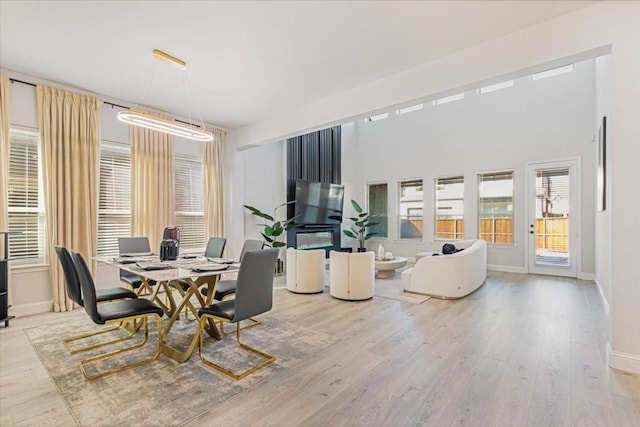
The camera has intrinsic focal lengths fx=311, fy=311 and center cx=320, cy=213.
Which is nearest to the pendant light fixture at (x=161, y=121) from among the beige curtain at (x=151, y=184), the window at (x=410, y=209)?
the beige curtain at (x=151, y=184)

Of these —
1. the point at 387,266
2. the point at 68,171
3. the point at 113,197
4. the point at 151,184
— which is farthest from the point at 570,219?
the point at 68,171

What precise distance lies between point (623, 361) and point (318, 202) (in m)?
6.05

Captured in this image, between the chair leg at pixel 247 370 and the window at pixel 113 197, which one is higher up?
the window at pixel 113 197

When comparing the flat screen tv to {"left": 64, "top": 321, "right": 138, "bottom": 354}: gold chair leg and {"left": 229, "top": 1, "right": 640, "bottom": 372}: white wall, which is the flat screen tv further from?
{"left": 229, "top": 1, "right": 640, "bottom": 372}: white wall

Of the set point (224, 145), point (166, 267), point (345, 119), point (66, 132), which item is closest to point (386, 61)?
point (345, 119)

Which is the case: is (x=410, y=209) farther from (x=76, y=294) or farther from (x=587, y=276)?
(x=76, y=294)

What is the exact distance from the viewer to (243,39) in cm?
312

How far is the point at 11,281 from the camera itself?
3.90 meters

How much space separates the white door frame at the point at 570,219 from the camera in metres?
6.16

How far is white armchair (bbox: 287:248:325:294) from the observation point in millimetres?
5047

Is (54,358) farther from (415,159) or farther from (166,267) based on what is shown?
(415,159)

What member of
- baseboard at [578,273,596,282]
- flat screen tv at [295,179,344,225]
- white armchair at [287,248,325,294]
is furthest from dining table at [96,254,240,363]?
baseboard at [578,273,596,282]

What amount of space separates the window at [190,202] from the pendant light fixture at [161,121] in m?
2.19

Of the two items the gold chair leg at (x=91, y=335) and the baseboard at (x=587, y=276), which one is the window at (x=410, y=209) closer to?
the baseboard at (x=587, y=276)
